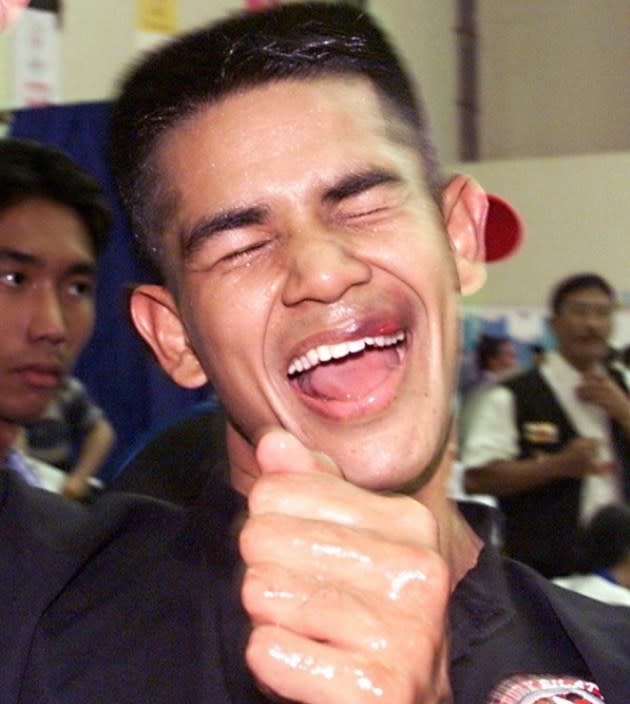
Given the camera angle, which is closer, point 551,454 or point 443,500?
point 443,500

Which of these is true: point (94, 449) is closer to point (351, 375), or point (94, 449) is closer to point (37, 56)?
point (351, 375)

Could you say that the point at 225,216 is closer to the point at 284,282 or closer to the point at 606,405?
the point at 284,282

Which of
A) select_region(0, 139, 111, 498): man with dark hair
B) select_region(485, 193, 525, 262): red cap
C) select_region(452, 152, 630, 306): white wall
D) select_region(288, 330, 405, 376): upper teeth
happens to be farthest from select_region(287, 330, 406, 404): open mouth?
select_region(452, 152, 630, 306): white wall

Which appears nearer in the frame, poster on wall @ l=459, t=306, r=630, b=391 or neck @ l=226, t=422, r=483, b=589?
neck @ l=226, t=422, r=483, b=589

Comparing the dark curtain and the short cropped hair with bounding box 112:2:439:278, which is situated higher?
the short cropped hair with bounding box 112:2:439:278

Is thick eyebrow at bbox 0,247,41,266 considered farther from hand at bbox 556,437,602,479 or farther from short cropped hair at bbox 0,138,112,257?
hand at bbox 556,437,602,479

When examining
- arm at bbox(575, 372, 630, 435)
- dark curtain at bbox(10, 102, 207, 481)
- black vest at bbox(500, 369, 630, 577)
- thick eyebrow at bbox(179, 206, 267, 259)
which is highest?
thick eyebrow at bbox(179, 206, 267, 259)

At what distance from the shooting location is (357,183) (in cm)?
115

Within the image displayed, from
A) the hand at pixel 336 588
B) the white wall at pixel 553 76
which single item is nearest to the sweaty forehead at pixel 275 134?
the hand at pixel 336 588

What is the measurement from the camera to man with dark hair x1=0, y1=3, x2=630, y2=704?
1.05 m

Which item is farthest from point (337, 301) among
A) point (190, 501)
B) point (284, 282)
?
point (190, 501)

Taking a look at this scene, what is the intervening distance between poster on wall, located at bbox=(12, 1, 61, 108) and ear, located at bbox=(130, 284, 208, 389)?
8.15ft

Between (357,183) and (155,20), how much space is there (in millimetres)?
3332


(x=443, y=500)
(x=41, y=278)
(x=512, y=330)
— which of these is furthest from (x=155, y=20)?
(x=443, y=500)
